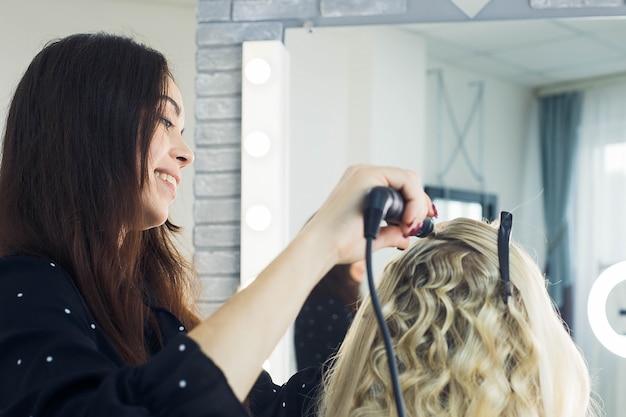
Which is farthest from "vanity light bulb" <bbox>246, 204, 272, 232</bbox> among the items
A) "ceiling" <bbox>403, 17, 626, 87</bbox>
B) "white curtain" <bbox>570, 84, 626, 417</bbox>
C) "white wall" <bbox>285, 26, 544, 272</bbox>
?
"white curtain" <bbox>570, 84, 626, 417</bbox>

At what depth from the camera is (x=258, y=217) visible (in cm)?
183

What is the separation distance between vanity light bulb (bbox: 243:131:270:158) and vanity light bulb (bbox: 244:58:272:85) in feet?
0.40

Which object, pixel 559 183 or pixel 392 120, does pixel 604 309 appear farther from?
pixel 392 120

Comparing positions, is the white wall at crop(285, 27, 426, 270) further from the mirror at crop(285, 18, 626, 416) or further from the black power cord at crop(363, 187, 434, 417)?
the black power cord at crop(363, 187, 434, 417)

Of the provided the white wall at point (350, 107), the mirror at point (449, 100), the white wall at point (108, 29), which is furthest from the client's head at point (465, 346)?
the white wall at point (108, 29)

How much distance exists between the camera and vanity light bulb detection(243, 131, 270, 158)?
1837 mm

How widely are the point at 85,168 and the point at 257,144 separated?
1008mm

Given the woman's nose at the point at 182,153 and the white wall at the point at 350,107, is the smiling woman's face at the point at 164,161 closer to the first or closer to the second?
the woman's nose at the point at 182,153

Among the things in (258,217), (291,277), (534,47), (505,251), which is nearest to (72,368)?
(291,277)

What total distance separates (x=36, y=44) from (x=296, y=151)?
0.72 meters

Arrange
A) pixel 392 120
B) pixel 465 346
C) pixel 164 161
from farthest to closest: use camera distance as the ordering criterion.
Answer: pixel 392 120 < pixel 164 161 < pixel 465 346

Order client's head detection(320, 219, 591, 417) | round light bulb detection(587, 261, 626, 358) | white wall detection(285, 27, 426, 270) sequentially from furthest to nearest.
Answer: white wall detection(285, 27, 426, 270), round light bulb detection(587, 261, 626, 358), client's head detection(320, 219, 591, 417)

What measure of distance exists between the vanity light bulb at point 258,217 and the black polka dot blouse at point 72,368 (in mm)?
1036

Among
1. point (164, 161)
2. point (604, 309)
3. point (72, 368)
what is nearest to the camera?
point (72, 368)
